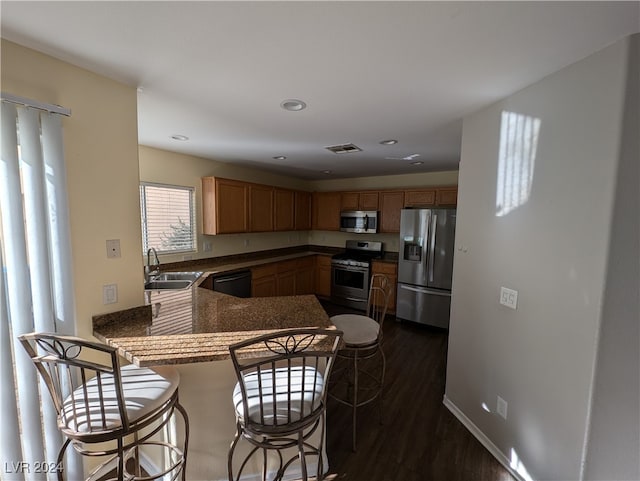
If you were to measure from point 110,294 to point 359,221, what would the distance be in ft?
12.8

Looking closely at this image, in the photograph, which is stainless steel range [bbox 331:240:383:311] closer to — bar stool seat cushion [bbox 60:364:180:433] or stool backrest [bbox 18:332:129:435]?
bar stool seat cushion [bbox 60:364:180:433]

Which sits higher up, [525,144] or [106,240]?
[525,144]

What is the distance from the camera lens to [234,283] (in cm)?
351

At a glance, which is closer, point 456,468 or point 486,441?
point 456,468

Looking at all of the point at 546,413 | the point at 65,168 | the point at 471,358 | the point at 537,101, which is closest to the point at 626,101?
the point at 537,101

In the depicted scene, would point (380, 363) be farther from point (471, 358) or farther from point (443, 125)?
point (443, 125)

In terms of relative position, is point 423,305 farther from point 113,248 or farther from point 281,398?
point 113,248

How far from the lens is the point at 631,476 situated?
1192mm

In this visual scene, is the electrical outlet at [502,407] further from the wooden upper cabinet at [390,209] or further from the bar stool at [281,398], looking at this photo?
the wooden upper cabinet at [390,209]

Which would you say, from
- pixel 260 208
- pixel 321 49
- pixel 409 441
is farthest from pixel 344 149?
pixel 409 441

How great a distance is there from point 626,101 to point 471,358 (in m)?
1.75

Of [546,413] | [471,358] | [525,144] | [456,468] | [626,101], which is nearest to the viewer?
[626,101]

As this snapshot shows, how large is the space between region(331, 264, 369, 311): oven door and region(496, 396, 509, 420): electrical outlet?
2.69 m

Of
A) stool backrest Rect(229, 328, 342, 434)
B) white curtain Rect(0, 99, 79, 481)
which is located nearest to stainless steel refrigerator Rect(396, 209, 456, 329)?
stool backrest Rect(229, 328, 342, 434)
